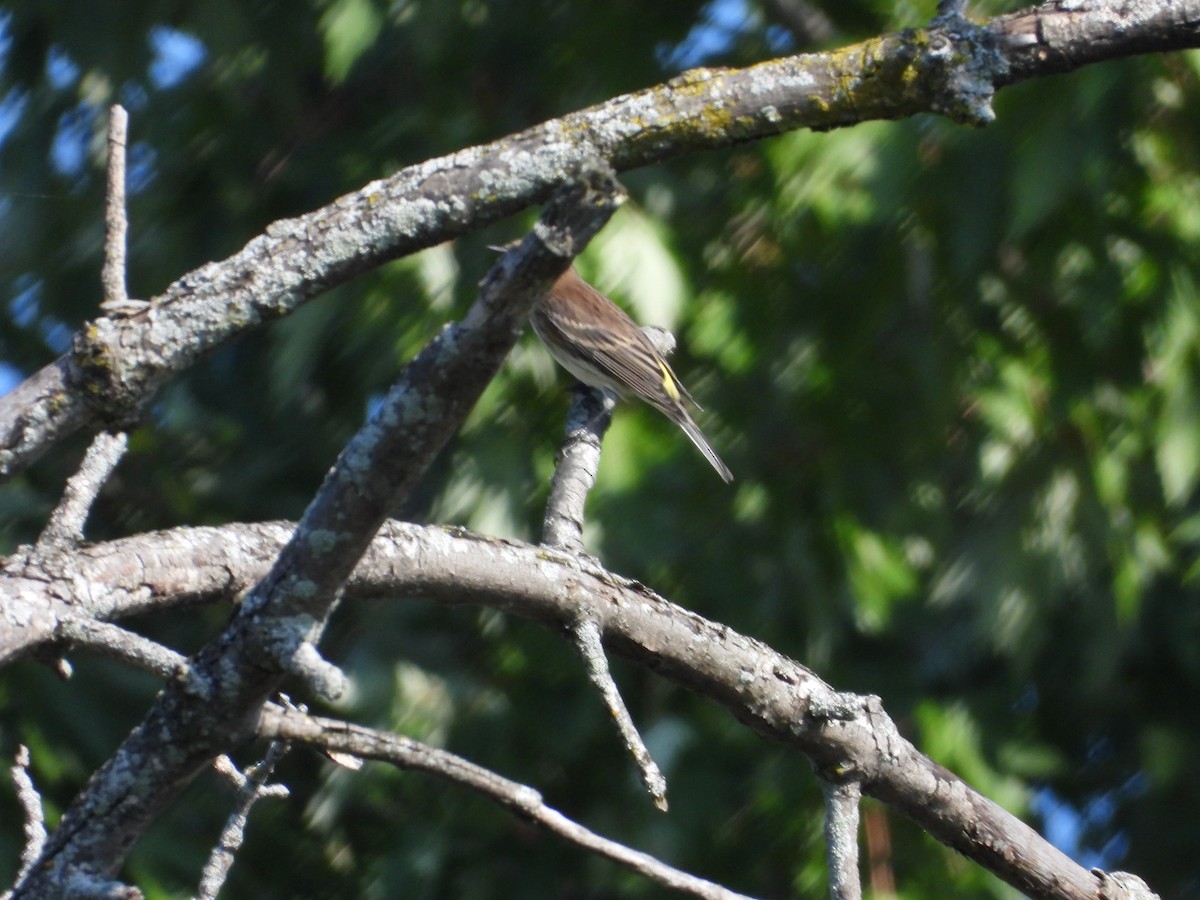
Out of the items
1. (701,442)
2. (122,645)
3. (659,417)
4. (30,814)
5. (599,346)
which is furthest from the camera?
(599,346)

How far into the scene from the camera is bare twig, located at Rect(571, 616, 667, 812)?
1.59 m

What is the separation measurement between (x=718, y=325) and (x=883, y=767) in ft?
5.55

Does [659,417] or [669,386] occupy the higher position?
[669,386]

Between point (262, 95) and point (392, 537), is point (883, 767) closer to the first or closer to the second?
point (392, 537)

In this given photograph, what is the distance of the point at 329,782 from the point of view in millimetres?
3662

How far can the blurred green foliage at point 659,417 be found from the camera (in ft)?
11.1

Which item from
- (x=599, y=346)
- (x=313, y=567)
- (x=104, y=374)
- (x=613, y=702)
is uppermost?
(x=599, y=346)

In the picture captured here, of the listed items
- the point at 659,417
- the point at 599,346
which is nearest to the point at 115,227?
the point at 659,417

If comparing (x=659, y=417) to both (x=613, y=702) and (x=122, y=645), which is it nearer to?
(x=613, y=702)

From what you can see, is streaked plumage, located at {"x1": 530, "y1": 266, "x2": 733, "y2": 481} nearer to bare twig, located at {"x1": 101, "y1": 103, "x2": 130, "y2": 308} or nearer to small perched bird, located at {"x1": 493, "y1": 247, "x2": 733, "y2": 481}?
small perched bird, located at {"x1": 493, "y1": 247, "x2": 733, "y2": 481}

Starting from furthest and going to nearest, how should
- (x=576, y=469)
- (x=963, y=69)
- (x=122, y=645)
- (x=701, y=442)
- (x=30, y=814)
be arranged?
(x=701, y=442)
(x=576, y=469)
(x=963, y=69)
(x=30, y=814)
(x=122, y=645)

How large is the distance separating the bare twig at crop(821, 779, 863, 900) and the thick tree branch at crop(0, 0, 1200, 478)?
86 centimetres

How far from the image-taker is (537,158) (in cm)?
191

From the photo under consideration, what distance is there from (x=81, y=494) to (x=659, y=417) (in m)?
2.11
